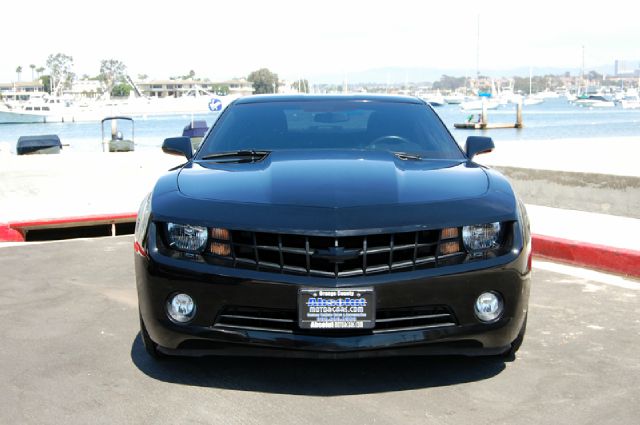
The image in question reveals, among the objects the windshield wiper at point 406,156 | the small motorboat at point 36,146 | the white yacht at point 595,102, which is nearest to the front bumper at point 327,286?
the windshield wiper at point 406,156

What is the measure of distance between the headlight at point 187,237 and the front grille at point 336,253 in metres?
0.13

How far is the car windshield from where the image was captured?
5164mm

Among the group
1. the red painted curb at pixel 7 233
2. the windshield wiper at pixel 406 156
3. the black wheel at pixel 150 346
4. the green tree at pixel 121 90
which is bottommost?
the red painted curb at pixel 7 233

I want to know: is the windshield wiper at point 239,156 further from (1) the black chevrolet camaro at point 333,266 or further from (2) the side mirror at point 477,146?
(2) the side mirror at point 477,146

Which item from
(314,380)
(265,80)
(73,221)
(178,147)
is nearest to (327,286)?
(314,380)

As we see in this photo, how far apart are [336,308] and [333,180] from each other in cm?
76

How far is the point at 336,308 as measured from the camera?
3699mm

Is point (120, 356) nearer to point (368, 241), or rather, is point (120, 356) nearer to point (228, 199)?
point (228, 199)

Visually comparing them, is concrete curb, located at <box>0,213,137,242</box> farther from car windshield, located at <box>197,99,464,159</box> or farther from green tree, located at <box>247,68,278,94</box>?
green tree, located at <box>247,68,278,94</box>

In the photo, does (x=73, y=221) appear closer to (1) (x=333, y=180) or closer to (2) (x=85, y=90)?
(1) (x=333, y=180)

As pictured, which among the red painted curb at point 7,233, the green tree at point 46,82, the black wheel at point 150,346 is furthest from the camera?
the green tree at point 46,82

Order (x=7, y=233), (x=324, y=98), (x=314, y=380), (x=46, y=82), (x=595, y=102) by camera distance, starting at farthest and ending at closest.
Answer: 1. (x=46, y=82)
2. (x=595, y=102)
3. (x=7, y=233)
4. (x=324, y=98)
5. (x=314, y=380)

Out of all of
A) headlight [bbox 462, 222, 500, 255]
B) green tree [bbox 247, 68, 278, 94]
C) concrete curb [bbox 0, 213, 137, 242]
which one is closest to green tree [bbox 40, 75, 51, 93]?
green tree [bbox 247, 68, 278, 94]

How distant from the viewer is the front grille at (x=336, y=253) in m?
3.74
